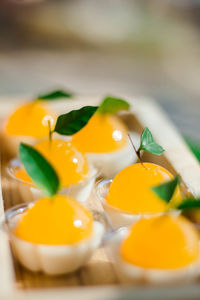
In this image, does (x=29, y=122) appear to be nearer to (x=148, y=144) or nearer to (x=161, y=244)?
(x=148, y=144)

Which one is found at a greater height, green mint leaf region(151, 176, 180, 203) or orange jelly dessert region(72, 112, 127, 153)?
green mint leaf region(151, 176, 180, 203)

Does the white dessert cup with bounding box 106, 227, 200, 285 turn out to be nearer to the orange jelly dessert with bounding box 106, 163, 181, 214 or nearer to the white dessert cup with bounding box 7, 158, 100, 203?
the orange jelly dessert with bounding box 106, 163, 181, 214

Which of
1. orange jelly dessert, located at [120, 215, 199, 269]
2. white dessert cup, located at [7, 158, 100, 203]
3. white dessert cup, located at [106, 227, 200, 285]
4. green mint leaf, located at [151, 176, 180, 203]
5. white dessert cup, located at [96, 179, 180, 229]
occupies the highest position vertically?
green mint leaf, located at [151, 176, 180, 203]

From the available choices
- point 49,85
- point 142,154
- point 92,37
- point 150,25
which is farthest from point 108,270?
point 150,25

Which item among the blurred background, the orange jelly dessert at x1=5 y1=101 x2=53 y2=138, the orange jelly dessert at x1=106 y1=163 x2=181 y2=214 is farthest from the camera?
the blurred background

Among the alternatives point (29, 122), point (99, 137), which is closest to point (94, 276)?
point (99, 137)

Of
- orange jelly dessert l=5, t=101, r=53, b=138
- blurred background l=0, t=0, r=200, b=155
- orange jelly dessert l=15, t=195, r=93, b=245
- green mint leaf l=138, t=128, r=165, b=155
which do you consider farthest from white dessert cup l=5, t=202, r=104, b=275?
blurred background l=0, t=0, r=200, b=155

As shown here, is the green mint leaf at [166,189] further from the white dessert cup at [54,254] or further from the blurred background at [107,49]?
the blurred background at [107,49]
